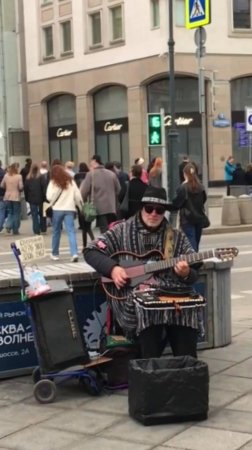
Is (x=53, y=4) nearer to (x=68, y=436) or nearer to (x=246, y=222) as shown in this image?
(x=246, y=222)

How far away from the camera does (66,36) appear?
45.3m

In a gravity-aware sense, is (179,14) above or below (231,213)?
above

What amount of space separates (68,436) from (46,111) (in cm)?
4377

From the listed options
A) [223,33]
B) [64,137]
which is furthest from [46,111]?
[223,33]

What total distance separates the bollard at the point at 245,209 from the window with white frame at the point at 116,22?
78.3 ft

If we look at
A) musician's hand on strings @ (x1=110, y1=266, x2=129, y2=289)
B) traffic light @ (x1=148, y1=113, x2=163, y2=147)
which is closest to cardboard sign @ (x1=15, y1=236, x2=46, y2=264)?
musician's hand on strings @ (x1=110, y1=266, x2=129, y2=289)

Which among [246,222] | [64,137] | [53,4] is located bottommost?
[246,222]

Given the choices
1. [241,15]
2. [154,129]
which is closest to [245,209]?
[154,129]

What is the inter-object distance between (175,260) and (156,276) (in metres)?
0.26

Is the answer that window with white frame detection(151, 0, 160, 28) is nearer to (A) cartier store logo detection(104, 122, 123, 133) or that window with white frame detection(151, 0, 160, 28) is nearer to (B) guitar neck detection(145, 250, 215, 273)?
(A) cartier store logo detection(104, 122, 123, 133)

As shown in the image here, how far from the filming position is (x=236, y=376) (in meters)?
5.51

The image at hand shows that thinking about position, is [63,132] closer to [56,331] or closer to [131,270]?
Result: [131,270]

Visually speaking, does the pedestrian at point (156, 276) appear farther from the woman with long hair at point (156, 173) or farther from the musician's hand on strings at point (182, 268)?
the woman with long hair at point (156, 173)

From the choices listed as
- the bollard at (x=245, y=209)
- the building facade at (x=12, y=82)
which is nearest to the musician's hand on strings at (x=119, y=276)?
the bollard at (x=245, y=209)
